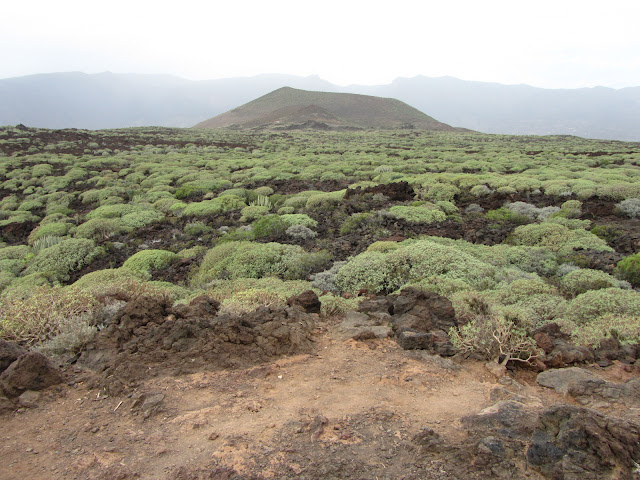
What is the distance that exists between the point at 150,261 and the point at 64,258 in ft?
9.00

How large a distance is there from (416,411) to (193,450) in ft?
6.08

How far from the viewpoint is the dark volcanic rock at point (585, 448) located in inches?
97.6

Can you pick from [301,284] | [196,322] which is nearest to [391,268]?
[301,284]

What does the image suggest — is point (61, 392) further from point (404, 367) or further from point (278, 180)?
point (278, 180)

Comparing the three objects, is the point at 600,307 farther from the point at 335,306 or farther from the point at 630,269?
the point at 335,306

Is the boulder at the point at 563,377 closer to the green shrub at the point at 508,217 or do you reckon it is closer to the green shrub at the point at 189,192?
the green shrub at the point at 508,217

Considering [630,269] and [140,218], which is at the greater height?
[630,269]

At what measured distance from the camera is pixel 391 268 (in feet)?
25.1

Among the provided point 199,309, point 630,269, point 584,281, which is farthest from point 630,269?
point 199,309

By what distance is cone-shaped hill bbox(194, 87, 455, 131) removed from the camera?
281ft

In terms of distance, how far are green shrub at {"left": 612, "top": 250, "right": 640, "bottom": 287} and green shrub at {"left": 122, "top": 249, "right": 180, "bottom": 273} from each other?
9.77 m

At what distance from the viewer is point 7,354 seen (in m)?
4.18

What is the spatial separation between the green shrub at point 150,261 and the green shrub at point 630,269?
9774 mm

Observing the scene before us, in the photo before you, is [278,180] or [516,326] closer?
[516,326]
